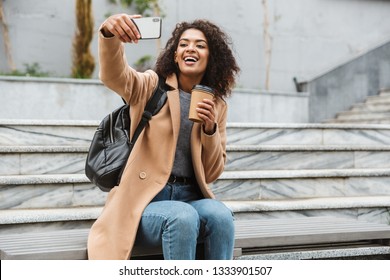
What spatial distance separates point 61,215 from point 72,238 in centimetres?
96

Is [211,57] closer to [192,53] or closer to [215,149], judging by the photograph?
[192,53]

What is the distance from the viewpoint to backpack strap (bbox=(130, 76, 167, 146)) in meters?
2.91

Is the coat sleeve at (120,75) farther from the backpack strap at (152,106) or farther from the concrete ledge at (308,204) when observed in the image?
the concrete ledge at (308,204)

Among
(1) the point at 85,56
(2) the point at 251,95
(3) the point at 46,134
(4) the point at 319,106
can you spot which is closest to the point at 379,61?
(4) the point at 319,106

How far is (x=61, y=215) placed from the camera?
159 inches

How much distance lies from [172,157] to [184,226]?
374mm

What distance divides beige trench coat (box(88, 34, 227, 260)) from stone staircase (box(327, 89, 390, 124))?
5.10 metres

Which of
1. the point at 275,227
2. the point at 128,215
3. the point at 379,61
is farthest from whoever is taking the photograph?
the point at 379,61

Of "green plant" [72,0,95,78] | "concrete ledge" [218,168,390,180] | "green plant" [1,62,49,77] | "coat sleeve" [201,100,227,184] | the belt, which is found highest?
"green plant" [72,0,95,78]

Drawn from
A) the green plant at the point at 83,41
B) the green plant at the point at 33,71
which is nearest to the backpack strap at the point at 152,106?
the green plant at the point at 83,41

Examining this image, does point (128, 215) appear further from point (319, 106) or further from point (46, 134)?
point (319, 106)

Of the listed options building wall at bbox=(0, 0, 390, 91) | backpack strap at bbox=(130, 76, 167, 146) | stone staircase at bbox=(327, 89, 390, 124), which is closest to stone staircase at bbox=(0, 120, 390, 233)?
backpack strap at bbox=(130, 76, 167, 146)

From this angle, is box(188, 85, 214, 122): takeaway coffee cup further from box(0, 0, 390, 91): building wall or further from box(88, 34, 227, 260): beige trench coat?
box(0, 0, 390, 91): building wall

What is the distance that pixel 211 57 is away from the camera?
3.20m
